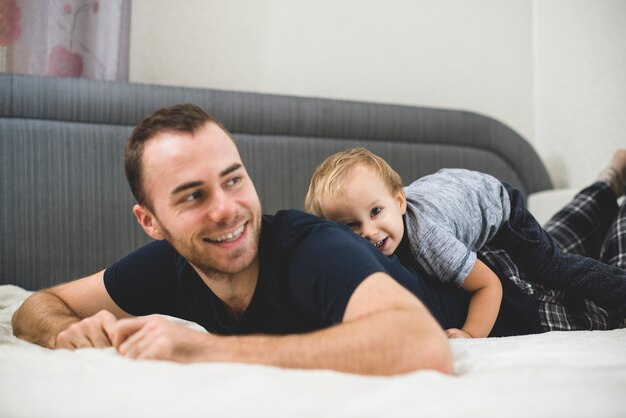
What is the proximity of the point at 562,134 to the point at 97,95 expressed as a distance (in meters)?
1.92

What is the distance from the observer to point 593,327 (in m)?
1.47

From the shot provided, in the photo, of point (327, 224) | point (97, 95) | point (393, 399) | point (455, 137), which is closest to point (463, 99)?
point (455, 137)

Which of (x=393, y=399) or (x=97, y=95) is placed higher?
(x=97, y=95)

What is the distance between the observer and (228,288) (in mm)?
1120

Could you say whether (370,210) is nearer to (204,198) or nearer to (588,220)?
(204,198)

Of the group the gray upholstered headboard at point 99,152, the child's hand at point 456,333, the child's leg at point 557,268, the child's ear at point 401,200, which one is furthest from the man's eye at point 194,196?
the gray upholstered headboard at point 99,152

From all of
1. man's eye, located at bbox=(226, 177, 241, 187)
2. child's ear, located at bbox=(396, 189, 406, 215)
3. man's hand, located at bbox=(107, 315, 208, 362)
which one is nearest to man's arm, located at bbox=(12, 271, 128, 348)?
man's hand, located at bbox=(107, 315, 208, 362)

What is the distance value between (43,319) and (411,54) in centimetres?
192

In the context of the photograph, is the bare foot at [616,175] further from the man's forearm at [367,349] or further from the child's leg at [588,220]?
the man's forearm at [367,349]

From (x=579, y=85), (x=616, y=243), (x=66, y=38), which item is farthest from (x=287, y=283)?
(x=579, y=85)

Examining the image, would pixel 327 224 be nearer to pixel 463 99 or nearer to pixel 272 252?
pixel 272 252

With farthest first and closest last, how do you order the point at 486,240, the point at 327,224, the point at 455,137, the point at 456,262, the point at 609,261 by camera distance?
the point at 455,137 → the point at 609,261 → the point at 486,240 → the point at 456,262 → the point at 327,224

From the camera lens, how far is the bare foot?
2.03 meters

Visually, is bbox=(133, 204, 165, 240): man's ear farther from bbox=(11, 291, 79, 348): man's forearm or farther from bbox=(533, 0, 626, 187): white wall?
bbox=(533, 0, 626, 187): white wall
